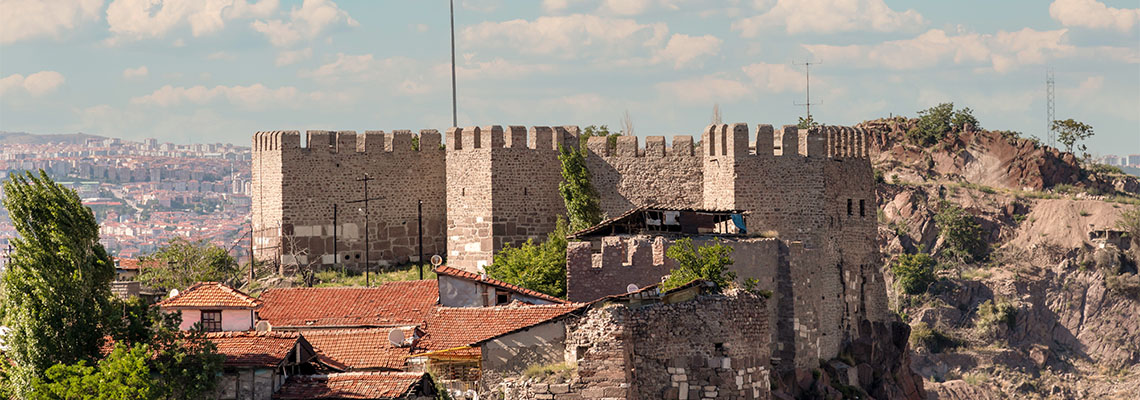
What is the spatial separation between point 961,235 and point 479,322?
226ft

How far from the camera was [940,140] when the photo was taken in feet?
375

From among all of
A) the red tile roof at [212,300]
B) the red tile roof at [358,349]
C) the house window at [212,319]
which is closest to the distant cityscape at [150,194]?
the red tile roof at [212,300]

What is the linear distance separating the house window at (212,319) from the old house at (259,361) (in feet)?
17.5

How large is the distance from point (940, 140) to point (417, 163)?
199ft

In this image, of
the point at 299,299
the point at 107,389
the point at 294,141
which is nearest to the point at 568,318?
the point at 107,389

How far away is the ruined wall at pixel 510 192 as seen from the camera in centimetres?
5659

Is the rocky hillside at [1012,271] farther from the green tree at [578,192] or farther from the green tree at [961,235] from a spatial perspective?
the green tree at [578,192]

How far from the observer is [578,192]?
182ft

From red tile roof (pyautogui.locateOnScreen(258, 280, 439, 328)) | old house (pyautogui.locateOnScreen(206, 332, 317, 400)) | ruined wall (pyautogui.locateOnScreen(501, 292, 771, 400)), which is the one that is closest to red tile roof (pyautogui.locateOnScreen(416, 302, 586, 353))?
ruined wall (pyautogui.locateOnScreen(501, 292, 771, 400))

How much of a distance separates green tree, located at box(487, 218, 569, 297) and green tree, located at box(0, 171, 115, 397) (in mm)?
14875

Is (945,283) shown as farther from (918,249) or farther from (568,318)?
(568,318)

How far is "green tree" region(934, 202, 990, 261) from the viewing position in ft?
342

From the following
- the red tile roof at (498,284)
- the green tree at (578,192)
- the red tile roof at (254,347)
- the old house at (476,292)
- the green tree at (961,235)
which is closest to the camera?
the red tile roof at (254,347)

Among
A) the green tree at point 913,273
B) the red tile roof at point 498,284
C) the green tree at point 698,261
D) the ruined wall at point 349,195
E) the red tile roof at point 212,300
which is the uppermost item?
the ruined wall at point 349,195
